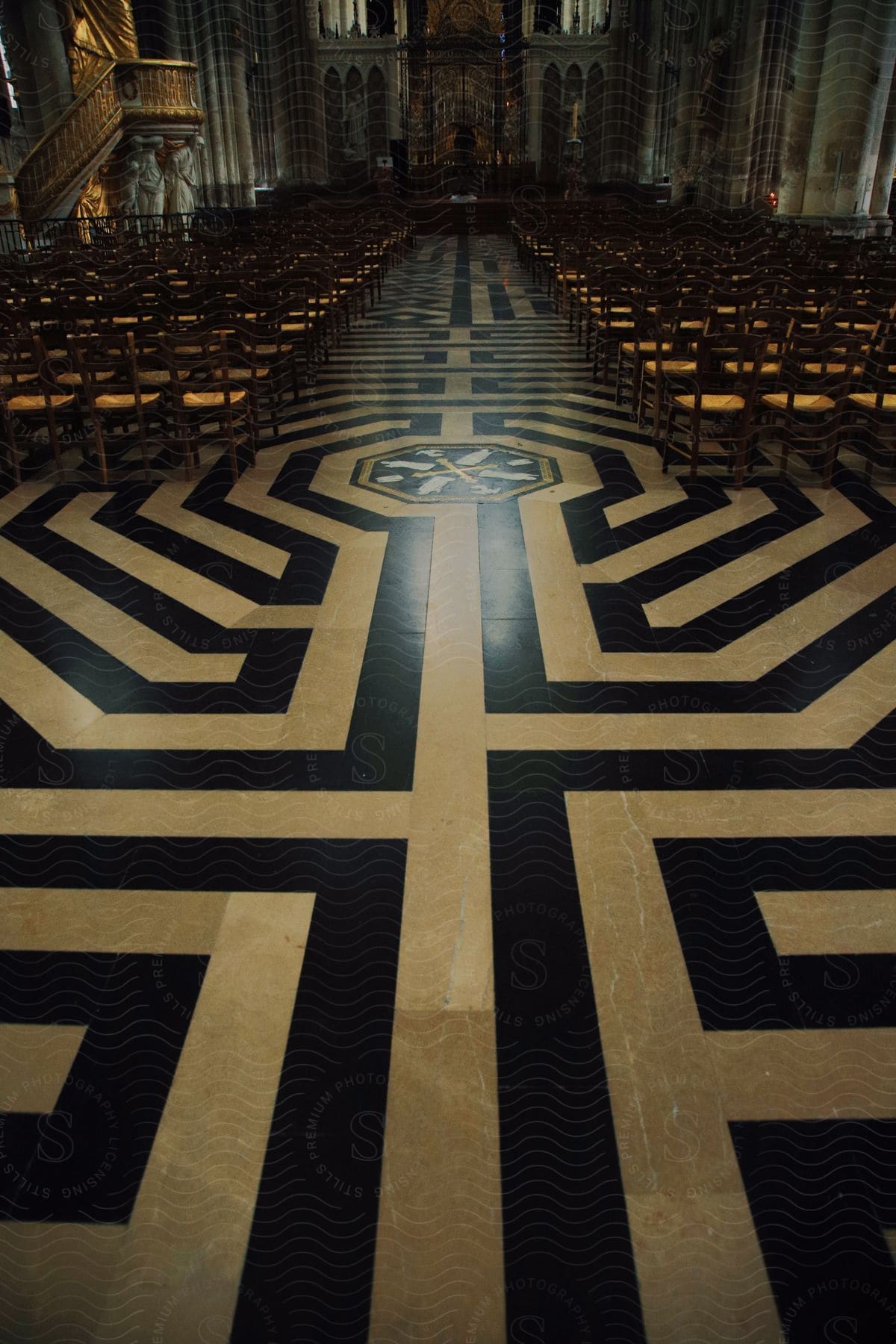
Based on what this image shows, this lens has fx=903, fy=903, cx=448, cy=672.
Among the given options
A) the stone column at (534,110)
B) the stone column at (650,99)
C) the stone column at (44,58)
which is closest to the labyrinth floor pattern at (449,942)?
the stone column at (44,58)

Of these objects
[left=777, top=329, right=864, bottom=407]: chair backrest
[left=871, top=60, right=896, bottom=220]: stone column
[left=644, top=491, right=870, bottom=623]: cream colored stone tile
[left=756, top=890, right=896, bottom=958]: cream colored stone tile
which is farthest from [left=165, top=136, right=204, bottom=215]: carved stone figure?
[left=756, top=890, right=896, bottom=958]: cream colored stone tile

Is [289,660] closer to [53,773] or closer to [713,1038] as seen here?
[53,773]

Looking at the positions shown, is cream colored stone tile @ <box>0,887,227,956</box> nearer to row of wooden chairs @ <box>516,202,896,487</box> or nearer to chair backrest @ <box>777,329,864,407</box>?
row of wooden chairs @ <box>516,202,896,487</box>

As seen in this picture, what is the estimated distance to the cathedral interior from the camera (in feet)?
4.65

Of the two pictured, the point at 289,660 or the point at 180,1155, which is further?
the point at 289,660

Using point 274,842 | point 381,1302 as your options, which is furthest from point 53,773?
point 381,1302

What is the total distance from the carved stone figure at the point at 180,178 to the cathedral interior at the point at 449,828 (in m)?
9.18

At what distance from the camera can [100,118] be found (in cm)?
1294

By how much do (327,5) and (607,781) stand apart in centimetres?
3017

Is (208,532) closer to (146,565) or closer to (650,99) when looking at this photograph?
(146,565)

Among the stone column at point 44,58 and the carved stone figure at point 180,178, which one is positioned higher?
the stone column at point 44,58

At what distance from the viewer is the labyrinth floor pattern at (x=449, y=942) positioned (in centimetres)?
139

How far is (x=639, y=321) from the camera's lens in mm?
5652

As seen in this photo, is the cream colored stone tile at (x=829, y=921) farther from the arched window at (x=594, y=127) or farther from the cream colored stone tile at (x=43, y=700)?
the arched window at (x=594, y=127)
